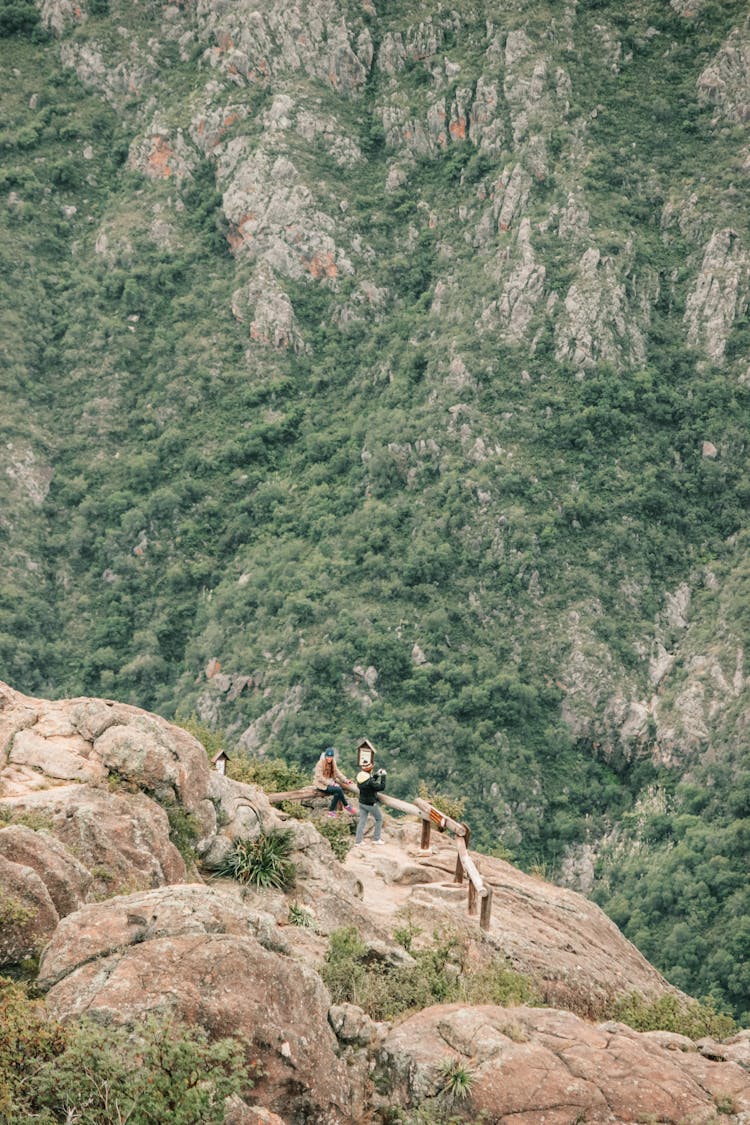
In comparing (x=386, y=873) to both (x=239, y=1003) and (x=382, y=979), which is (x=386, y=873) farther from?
(x=239, y=1003)

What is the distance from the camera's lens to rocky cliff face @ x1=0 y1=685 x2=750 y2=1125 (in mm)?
12117

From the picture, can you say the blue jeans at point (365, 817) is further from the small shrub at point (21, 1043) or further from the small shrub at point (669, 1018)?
the small shrub at point (21, 1043)

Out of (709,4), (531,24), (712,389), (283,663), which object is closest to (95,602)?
(283,663)

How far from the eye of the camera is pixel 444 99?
10069 centimetres

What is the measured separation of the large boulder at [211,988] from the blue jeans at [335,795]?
37.0 feet

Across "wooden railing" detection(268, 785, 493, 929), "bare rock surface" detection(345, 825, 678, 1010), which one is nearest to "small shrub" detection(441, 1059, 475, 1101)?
"bare rock surface" detection(345, 825, 678, 1010)

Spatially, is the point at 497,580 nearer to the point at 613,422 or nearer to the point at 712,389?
the point at 613,422

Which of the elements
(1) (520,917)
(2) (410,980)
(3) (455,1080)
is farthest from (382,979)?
(1) (520,917)

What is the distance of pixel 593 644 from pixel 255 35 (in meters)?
56.4

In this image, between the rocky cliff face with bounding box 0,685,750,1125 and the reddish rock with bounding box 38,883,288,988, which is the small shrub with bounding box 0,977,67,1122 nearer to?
the rocky cliff face with bounding box 0,685,750,1125

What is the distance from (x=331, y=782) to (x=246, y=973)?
1229cm

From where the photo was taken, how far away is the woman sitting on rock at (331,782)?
24.5 m

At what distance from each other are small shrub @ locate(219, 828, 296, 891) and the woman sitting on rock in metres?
5.46

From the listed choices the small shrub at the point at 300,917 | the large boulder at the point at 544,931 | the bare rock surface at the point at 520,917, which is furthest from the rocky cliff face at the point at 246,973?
the bare rock surface at the point at 520,917
